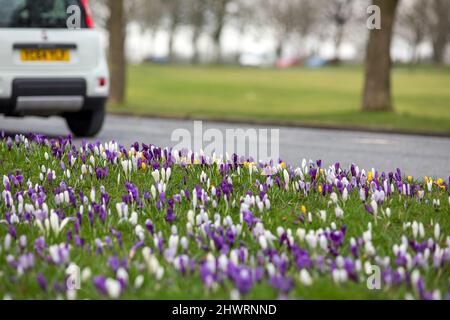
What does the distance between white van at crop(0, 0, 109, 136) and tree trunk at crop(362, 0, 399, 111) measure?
8.66 metres

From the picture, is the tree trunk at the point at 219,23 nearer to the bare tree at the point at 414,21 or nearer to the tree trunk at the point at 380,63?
the bare tree at the point at 414,21

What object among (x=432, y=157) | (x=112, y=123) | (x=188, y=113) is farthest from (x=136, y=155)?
(x=188, y=113)

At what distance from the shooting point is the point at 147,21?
88.8 metres

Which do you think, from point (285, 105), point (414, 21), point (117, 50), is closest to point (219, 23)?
point (414, 21)

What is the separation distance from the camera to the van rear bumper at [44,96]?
37.7 feet

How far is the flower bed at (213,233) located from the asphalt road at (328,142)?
10.6 feet

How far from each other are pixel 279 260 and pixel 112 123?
1247 cm

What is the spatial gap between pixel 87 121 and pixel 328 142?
382 centimetres

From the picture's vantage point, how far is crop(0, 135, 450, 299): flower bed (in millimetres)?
4062

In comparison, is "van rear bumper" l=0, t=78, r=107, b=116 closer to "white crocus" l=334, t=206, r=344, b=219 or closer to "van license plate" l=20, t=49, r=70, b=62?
"van license plate" l=20, t=49, r=70, b=62

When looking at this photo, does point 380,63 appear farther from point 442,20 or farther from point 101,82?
point 442,20

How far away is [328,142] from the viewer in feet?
43.5

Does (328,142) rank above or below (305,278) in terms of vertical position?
below

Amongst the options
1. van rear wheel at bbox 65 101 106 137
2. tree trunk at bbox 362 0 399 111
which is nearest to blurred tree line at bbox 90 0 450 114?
tree trunk at bbox 362 0 399 111
